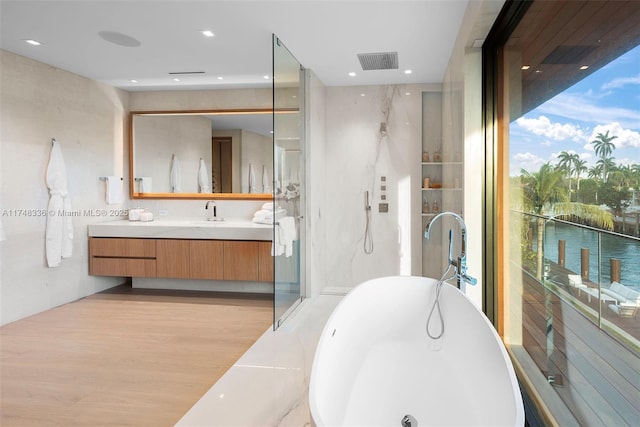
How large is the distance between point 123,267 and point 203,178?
52.9 inches

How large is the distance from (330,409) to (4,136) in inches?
150

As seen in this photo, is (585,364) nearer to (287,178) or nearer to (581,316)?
(581,316)

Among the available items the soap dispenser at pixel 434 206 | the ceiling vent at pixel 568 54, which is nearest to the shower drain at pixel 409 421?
the ceiling vent at pixel 568 54

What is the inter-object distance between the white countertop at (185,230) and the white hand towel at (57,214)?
0.42 m

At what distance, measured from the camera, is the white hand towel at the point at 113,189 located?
4.96 meters

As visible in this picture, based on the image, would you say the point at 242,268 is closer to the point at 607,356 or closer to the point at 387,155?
the point at 387,155

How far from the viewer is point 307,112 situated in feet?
14.1

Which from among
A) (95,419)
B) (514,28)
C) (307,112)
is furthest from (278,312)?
(514,28)

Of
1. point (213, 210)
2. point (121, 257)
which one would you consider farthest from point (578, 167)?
point (121, 257)

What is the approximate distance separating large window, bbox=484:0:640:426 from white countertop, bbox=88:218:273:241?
2.64m

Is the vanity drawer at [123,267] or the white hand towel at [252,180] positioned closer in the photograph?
the vanity drawer at [123,267]

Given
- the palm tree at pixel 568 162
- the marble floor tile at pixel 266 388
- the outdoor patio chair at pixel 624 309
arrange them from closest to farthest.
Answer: the outdoor patio chair at pixel 624 309
the palm tree at pixel 568 162
the marble floor tile at pixel 266 388

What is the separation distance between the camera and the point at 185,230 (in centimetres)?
465

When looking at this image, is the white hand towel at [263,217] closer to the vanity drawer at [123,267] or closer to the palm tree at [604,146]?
the vanity drawer at [123,267]
